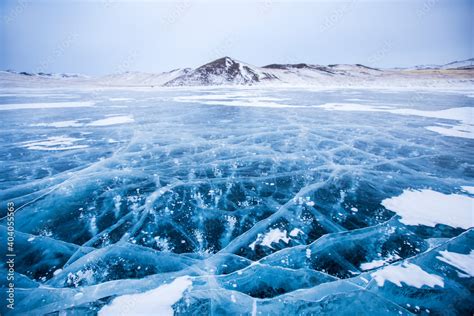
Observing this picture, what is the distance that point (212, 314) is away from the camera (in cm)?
186

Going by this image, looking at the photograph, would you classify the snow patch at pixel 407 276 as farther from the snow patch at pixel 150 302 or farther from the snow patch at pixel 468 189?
Result: the snow patch at pixel 468 189

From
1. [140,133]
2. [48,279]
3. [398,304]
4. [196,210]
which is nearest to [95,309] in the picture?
[48,279]

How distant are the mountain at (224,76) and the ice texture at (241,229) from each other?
6428 cm

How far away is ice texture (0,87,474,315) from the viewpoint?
2004mm

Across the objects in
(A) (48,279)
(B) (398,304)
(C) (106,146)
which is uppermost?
(C) (106,146)

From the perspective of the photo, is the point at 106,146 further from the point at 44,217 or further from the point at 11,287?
the point at 11,287

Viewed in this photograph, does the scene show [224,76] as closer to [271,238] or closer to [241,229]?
[241,229]

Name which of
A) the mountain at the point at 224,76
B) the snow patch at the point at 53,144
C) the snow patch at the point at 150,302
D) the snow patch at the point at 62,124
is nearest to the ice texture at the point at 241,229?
the snow patch at the point at 150,302

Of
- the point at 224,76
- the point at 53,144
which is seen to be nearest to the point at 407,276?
the point at 53,144

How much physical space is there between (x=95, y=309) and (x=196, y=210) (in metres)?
1.54

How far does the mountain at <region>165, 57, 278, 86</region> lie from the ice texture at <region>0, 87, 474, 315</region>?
64.3 metres

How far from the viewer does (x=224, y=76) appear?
233ft

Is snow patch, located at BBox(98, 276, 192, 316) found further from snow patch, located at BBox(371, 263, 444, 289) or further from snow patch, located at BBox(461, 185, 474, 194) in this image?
snow patch, located at BBox(461, 185, 474, 194)

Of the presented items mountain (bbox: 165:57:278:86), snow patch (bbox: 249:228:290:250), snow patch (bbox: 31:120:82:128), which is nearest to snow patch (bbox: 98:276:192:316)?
snow patch (bbox: 249:228:290:250)
